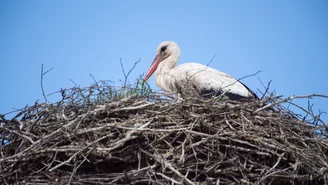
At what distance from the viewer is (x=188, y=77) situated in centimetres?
505

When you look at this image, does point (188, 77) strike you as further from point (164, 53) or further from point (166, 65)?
point (164, 53)

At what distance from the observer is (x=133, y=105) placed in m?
3.60

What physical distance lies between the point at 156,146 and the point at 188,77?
1.82m

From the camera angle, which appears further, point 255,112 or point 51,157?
point 255,112

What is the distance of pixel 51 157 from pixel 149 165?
2.30 ft

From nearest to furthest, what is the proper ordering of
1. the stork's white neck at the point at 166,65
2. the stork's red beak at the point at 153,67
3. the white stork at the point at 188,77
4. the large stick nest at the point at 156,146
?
1. the large stick nest at the point at 156,146
2. the white stork at the point at 188,77
3. the stork's white neck at the point at 166,65
4. the stork's red beak at the point at 153,67

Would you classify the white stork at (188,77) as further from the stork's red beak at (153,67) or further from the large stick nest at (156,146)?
the large stick nest at (156,146)

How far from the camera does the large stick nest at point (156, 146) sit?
3.21 metres

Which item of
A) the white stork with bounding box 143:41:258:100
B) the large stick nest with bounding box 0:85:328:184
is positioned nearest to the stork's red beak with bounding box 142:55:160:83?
the white stork with bounding box 143:41:258:100

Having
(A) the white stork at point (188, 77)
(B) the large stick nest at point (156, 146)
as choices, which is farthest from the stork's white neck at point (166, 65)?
(B) the large stick nest at point (156, 146)

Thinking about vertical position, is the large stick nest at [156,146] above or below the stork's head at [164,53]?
below

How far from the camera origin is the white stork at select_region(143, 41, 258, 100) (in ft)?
16.4

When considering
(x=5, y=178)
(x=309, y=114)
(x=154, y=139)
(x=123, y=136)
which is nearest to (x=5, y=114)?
(x=5, y=178)

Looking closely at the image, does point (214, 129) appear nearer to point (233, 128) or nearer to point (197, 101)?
point (233, 128)
